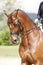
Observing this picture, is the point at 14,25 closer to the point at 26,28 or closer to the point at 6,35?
the point at 26,28

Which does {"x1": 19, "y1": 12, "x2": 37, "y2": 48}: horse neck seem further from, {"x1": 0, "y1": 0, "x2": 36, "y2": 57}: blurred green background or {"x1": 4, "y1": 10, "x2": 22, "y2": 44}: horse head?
{"x1": 0, "y1": 0, "x2": 36, "y2": 57}: blurred green background

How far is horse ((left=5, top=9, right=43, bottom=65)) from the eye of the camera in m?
2.74

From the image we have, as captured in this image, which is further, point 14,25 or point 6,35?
point 6,35

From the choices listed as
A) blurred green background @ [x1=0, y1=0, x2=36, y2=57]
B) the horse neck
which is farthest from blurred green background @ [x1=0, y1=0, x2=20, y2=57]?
the horse neck

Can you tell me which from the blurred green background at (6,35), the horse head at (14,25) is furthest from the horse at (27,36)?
the blurred green background at (6,35)

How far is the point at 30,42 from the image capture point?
2773 mm

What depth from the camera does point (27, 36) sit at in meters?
2.79

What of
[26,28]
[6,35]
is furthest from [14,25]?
[6,35]

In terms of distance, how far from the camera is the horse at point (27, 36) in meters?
2.74

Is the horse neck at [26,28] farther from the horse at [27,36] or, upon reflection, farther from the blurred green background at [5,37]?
the blurred green background at [5,37]

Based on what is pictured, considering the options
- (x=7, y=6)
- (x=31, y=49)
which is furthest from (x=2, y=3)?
(x=31, y=49)

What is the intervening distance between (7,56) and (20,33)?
1.60 metres

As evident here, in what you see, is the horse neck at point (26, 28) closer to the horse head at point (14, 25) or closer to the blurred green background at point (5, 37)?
the horse head at point (14, 25)

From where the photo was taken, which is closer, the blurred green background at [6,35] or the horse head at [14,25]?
the horse head at [14,25]
